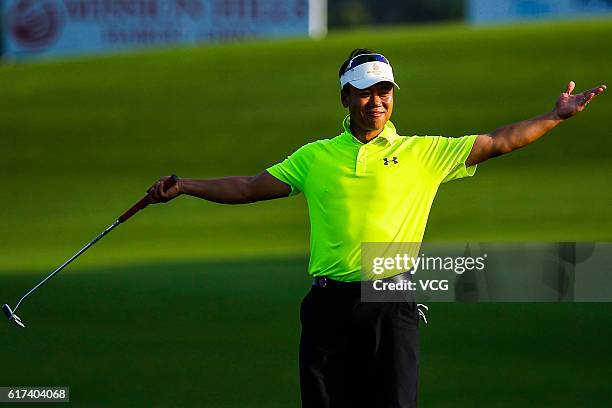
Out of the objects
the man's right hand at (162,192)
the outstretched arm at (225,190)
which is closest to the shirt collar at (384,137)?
the outstretched arm at (225,190)

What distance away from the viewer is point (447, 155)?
24.4 feet

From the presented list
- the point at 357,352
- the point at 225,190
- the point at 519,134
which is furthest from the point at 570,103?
the point at 225,190

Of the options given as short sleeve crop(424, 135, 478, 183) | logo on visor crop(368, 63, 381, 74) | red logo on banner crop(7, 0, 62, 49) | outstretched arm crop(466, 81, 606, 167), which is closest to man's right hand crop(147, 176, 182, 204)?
logo on visor crop(368, 63, 381, 74)

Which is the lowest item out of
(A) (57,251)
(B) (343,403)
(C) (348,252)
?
(A) (57,251)

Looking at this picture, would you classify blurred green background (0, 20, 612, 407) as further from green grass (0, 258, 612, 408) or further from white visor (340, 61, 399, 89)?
white visor (340, 61, 399, 89)

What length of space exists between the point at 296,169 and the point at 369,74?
2.11 feet

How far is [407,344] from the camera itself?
7227 mm

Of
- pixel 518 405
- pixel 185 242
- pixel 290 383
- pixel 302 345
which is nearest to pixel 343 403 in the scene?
pixel 302 345

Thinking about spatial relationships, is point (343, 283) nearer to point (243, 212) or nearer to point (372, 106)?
point (372, 106)

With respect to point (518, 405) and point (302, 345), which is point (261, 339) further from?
point (302, 345)

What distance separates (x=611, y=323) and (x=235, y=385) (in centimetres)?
450

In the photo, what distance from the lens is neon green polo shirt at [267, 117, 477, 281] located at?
7.27 meters

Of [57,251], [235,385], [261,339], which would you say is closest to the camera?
[235,385]

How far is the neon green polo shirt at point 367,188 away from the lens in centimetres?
727
